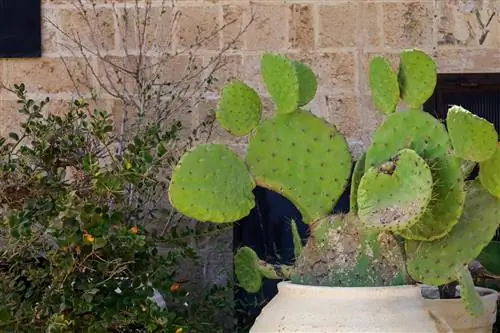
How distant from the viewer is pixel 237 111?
2527 millimetres

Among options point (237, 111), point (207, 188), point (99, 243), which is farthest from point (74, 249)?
point (237, 111)

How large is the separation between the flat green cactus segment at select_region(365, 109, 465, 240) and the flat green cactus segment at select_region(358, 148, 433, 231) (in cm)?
11

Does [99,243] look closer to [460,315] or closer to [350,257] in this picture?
[350,257]

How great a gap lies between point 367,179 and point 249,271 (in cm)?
61

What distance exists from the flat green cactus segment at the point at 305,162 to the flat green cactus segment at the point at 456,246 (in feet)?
0.85

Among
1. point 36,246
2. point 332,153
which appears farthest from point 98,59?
point 332,153

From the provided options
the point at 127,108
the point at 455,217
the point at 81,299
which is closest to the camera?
the point at 455,217

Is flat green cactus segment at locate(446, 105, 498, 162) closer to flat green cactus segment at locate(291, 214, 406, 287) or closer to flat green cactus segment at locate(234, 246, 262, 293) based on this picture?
flat green cactus segment at locate(291, 214, 406, 287)

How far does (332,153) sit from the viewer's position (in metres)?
2.49

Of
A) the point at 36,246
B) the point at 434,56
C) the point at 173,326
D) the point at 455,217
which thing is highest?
the point at 434,56

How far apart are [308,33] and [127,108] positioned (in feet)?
2.51

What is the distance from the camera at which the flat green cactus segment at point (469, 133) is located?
2223 millimetres

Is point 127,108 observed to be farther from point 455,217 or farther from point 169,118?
point 455,217

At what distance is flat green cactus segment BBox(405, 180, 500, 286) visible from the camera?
2.40 m
